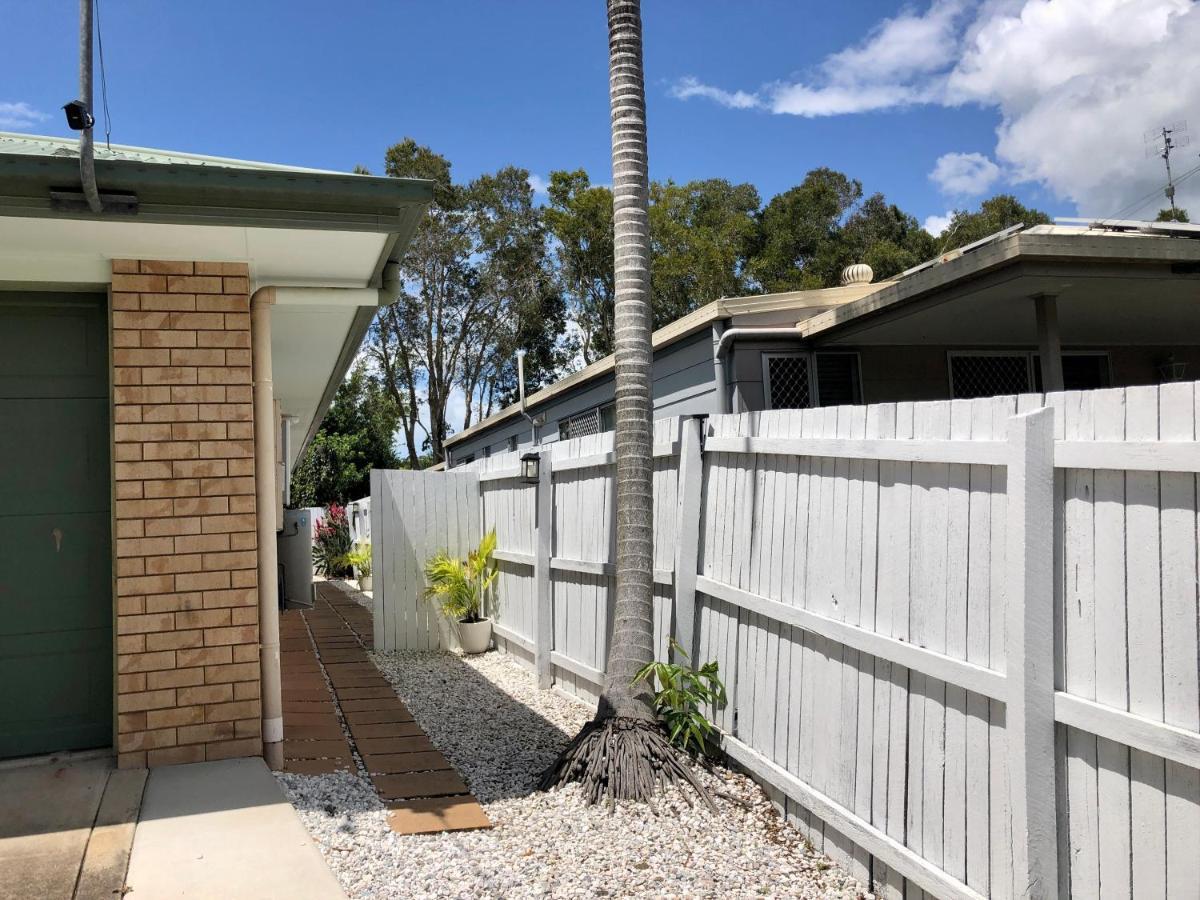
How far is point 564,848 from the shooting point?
14.3 ft

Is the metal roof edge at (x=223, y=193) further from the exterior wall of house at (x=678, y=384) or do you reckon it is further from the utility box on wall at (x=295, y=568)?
the exterior wall of house at (x=678, y=384)

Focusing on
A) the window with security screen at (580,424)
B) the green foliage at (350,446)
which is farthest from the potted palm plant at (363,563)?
the green foliage at (350,446)

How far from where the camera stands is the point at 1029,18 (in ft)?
86.7

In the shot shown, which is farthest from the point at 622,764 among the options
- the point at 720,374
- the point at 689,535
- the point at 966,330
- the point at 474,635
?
the point at 966,330

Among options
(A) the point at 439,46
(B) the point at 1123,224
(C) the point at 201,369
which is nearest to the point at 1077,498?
(C) the point at 201,369

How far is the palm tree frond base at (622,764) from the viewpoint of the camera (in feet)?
15.9

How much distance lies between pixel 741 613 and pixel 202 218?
10.7 feet

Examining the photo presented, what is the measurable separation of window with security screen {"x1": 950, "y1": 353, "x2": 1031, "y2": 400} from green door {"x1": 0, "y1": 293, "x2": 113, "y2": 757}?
8.67 metres

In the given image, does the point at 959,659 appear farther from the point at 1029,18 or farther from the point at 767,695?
the point at 1029,18

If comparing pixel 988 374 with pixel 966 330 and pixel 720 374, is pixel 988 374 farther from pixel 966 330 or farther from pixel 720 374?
pixel 720 374

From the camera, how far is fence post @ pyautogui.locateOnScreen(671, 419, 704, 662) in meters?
5.58

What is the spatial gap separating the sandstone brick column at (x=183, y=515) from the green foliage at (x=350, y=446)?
84.2 feet

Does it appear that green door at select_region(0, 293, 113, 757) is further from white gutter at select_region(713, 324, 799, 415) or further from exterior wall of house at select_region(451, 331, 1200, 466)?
white gutter at select_region(713, 324, 799, 415)

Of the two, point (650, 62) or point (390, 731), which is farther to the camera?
point (650, 62)
